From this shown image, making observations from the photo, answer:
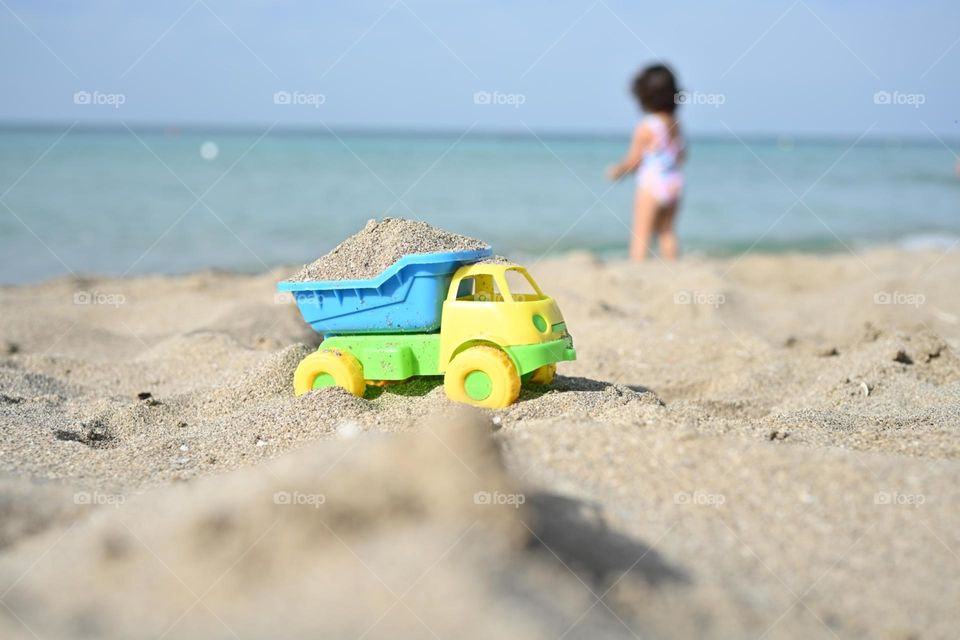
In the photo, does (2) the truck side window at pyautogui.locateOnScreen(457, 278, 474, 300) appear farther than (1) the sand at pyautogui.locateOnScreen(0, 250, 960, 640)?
Yes

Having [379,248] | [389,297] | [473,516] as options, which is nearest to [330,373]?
[389,297]

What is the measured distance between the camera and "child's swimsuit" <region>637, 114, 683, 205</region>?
7.74 m

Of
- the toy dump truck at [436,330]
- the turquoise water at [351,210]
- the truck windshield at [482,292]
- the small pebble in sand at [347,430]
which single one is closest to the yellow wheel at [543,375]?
the toy dump truck at [436,330]

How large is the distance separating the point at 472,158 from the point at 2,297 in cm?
2527

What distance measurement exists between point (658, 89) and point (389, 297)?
462 cm

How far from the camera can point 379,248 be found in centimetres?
403

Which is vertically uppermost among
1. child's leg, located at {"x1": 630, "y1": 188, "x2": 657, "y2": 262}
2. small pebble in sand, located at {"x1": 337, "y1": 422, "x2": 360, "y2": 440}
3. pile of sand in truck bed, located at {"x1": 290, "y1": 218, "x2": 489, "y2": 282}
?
child's leg, located at {"x1": 630, "y1": 188, "x2": 657, "y2": 262}

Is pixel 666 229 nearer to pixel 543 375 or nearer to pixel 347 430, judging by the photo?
pixel 543 375

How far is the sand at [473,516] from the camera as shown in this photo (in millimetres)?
2207

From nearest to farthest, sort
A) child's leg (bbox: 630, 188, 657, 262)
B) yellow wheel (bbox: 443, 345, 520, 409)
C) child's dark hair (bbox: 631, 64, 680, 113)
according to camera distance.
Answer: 1. yellow wheel (bbox: 443, 345, 520, 409)
2. child's dark hair (bbox: 631, 64, 680, 113)
3. child's leg (bbox: 630, 188, 657, 262)

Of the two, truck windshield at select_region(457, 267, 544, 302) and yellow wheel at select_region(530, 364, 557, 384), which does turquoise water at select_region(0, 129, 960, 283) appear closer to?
truck windshield at select_region(457, 267, 544, 302)

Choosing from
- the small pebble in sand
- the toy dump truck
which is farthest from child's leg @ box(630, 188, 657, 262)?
the small pebble in sand

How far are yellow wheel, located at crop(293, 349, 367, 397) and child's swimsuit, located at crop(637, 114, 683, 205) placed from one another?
15.1 feet

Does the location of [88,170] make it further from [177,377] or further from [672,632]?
[672,632]
